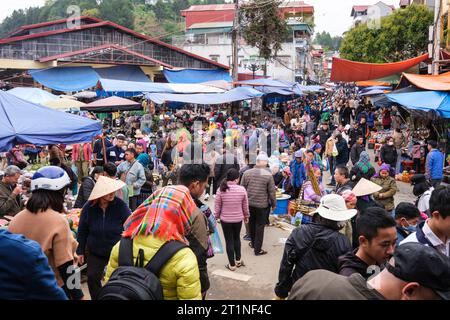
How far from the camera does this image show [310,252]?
127 inches

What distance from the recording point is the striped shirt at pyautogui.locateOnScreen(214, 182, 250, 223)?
18.8 feet

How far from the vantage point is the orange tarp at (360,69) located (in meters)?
11.2

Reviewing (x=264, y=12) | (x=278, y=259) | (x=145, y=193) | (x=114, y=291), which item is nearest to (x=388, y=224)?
(x=114, y=291)

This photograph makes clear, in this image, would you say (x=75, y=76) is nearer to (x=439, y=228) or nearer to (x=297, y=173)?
(x=297, y=173)

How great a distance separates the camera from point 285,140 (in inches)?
579

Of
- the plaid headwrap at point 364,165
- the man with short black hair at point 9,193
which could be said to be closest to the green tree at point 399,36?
the plaid headwrap at point 364,165

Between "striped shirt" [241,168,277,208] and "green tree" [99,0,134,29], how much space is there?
5980 centimetres

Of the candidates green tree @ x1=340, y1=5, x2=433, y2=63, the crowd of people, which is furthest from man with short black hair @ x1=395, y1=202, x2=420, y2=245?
green tree @ x1=340, y1=5, x2=433, y2=63

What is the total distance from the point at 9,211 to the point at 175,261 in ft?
12.8

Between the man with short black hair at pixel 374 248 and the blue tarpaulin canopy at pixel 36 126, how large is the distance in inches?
171

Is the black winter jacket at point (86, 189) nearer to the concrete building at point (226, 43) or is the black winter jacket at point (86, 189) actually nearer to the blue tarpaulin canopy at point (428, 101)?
the blue tarpaulin canopy at point (428, 101)

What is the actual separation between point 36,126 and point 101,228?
2.47 m

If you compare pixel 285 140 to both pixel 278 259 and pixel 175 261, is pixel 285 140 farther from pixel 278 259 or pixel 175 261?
pixel 175 261

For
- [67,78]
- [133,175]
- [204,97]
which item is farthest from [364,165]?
[67,78]
